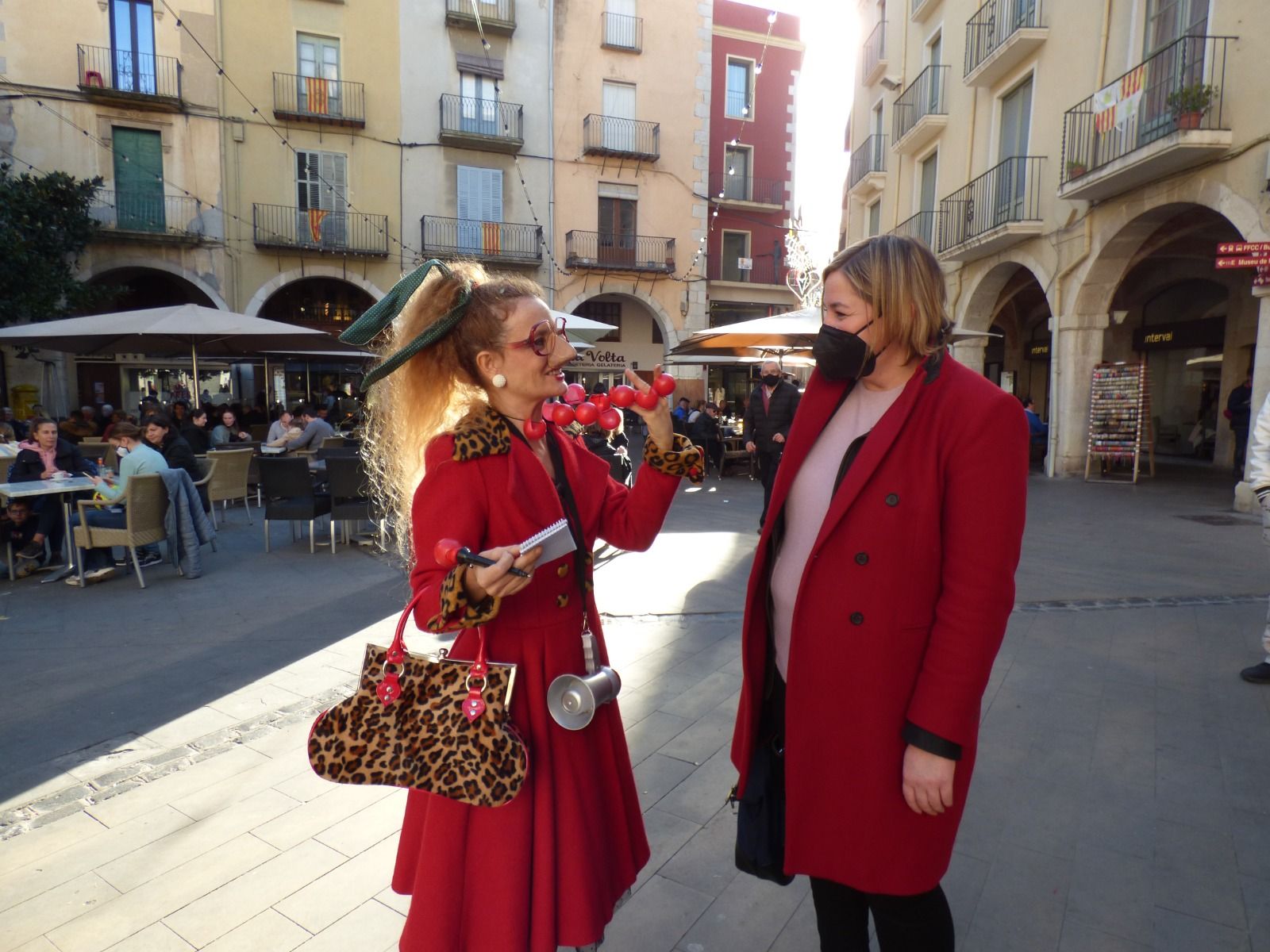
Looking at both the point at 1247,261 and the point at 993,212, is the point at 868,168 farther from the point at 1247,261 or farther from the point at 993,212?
the point at 1247,261

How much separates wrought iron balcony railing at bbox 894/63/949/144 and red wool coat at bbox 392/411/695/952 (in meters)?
16.8

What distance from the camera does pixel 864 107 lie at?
20781 mm

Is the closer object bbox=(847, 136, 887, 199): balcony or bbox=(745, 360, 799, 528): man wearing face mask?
bbox=(745, 360, 799, 528): man wearing face mask

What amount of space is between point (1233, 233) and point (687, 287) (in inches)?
519

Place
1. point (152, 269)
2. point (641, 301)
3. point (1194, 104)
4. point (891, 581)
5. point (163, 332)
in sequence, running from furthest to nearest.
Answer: point (641, 301)
point (152, 269)
point (1194, 104)
point (163, 332)
point (891, 581)

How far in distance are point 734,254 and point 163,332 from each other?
20.2 m

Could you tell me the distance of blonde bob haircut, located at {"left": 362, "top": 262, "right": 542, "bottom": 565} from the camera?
5.50 ft

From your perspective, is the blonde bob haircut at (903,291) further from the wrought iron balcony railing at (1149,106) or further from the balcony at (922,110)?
the balcony at (922,110)

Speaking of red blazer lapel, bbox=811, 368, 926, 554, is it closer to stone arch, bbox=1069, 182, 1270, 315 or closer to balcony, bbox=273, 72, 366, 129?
stone arch, bbox=1069, 182, 1270, 315

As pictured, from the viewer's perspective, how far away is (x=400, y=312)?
1679mm

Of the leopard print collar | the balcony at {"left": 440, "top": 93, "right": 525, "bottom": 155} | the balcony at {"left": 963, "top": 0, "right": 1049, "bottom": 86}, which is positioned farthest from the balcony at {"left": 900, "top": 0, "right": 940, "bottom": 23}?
the leopard print collar

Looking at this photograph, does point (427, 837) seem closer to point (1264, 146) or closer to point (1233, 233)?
point (1264, 146)

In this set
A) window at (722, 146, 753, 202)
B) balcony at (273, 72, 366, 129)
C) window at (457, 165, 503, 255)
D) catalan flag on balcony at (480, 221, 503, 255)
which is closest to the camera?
balcony at (273, 72, 366, 129)

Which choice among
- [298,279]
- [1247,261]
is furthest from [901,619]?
[298,279]
